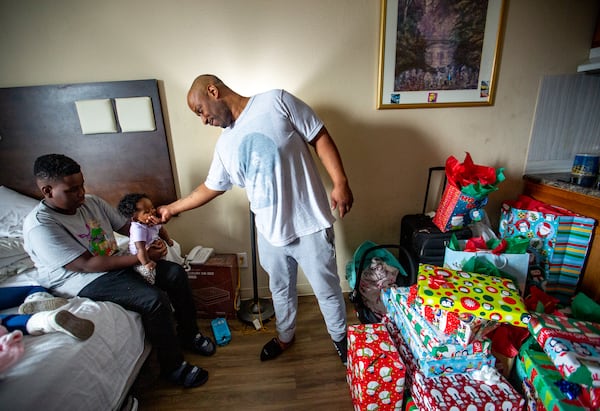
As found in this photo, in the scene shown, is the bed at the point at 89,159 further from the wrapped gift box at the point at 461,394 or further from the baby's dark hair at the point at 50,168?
the wrapped gift box at the point at 461,394

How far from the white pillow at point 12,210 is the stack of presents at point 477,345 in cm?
198

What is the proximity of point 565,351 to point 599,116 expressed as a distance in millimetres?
1778

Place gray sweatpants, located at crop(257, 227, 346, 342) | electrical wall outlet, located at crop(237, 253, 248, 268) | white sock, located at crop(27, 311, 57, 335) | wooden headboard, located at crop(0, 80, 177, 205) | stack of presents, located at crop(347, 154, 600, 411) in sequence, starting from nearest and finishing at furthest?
stack of presents, located at crop(347, 154, 600, 411), white sock, located at crop(27, 311, 57, 335), gray sweatpants, located at crop(257, 227, 346, 342), wooden headboard, located at crop(0, 80, 177, 205), electrical wall outlet, located at crop(237, 253, 248, 268)

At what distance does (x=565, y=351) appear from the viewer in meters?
0.81

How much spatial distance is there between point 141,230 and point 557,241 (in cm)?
224

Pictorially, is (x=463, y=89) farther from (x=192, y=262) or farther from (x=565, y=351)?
(x=192, y=262)

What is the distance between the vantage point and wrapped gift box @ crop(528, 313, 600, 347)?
874mm

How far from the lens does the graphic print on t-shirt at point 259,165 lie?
1.08m

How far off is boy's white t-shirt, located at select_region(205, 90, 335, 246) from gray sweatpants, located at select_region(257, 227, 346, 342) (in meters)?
0.07

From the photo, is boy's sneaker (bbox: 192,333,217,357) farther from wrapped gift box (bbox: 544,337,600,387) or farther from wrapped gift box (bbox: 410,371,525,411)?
wrapped gift box (bbox: 544,337,600,387)

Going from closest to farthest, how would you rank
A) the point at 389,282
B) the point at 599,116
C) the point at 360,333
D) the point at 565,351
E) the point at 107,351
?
the point at 565,351
the point at 107,351
the point at 360,333
the point at 389,282
the point at 599,116

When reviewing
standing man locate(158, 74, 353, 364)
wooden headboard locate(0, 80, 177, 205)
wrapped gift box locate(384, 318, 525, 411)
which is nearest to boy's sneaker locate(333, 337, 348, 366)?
standing man locate(158, 74, 353, 364)

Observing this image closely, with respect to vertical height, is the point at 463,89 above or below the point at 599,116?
above

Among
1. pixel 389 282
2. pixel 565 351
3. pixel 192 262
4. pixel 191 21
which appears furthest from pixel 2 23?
pixel 565 351
